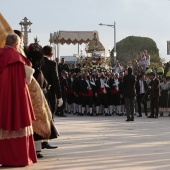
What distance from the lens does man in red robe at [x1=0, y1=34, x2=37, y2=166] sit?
386 inches

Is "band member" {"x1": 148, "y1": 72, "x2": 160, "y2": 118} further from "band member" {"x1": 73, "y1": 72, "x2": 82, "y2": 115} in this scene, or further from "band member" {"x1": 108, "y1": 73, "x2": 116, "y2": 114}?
"band member" {"x1": 73, "y1": 72, "x2": 82, "y2": 115}

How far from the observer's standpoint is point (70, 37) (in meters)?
43.0

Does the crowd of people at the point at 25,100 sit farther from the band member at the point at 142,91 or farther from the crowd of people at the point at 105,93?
the band member at the point at 142,91

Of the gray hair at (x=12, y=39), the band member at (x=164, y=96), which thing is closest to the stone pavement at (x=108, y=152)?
the gray hair at (x=12, y=39)

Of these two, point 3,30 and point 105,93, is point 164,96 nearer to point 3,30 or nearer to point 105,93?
point 105,93

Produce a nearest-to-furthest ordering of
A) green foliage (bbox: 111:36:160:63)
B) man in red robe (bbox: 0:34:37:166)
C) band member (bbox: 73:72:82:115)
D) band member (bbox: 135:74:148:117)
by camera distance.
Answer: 1. man in red robe (bbox: 0:34:37:166)
2. band member (bbox: 135:74:148:117)
3. band member (bbox: 73:72:82:115)
4. green foliage (bbox: 111:36:160:63)

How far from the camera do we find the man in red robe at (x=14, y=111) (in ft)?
32.2

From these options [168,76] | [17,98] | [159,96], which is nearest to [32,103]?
[17,98]

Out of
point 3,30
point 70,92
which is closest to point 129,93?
point 70,92

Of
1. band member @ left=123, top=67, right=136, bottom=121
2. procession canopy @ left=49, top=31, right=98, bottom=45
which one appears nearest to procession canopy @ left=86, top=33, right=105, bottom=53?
procession canopy @ left=49, top=31, right=98, bottom=45

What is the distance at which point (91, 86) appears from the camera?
27578 mm

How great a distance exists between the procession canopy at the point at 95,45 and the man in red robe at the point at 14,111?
97.7 feet

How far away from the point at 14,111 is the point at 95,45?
30364mm

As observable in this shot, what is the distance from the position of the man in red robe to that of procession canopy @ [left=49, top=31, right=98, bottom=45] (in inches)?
1276
